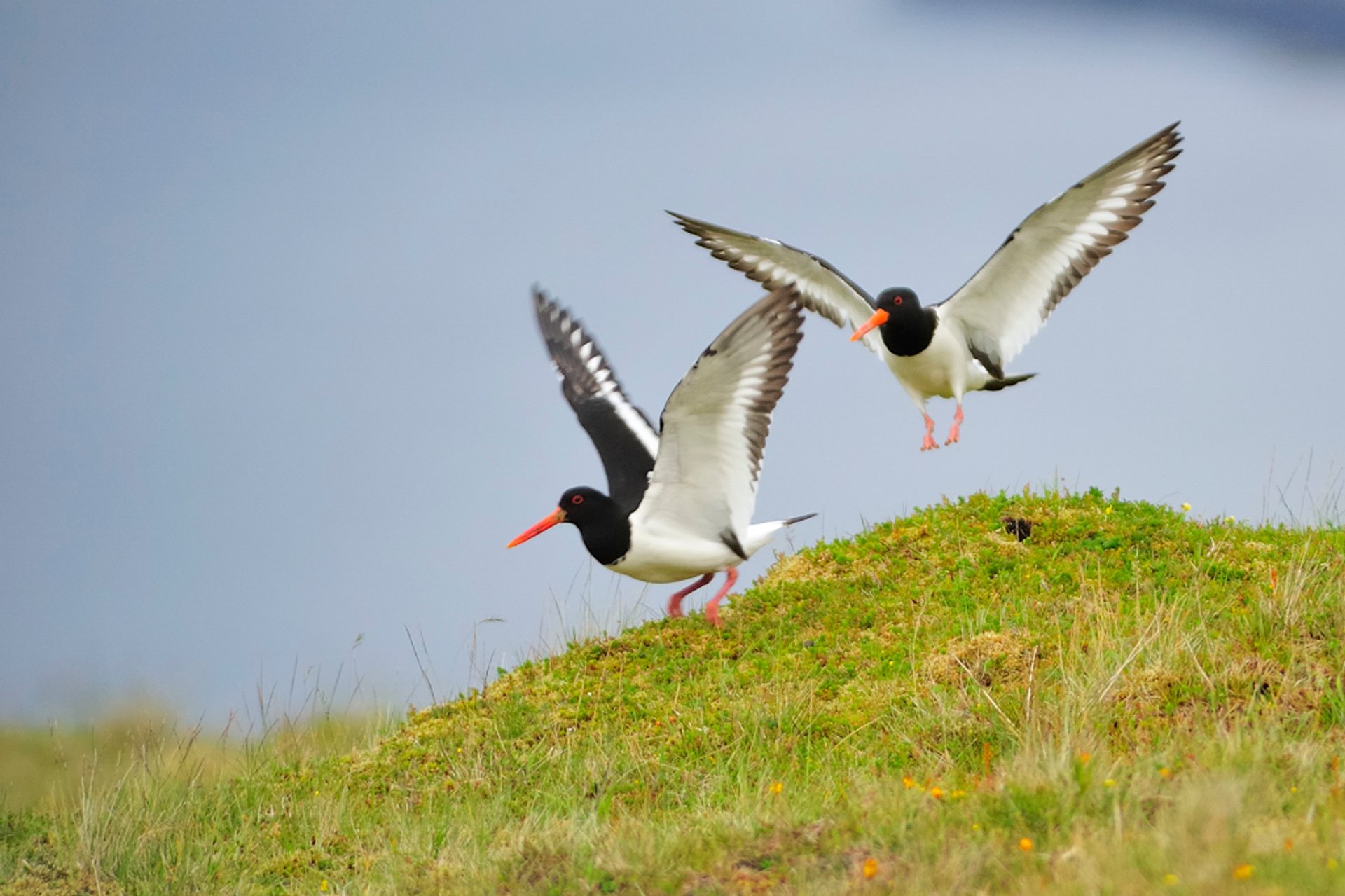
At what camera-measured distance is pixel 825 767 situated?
310 inches

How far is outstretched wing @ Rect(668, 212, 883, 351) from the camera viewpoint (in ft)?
39.3

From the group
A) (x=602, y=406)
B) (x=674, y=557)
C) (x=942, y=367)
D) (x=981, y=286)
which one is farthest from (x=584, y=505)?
(x=981, y=286)

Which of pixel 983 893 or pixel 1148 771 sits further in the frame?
pixel 1148 771

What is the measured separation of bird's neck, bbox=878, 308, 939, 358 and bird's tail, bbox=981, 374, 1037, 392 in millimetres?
1063

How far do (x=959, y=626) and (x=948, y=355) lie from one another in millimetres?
3437

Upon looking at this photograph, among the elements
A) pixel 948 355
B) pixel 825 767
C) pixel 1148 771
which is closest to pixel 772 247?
pixel 948 355

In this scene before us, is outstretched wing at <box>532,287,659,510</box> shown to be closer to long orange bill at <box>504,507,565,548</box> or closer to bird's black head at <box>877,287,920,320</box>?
long orange bill at <box>504,507,565,548</box>

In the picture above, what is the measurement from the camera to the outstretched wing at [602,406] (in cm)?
1078

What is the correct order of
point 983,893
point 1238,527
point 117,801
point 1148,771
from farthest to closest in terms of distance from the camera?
1. point 1238,527
2. point 117,801
3. point 1148,771
4. point 983,893

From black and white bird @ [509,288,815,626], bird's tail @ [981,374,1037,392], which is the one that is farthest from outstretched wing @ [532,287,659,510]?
bird's tail @ [981,374,1037,392]

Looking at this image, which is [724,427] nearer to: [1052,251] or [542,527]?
[542,527]

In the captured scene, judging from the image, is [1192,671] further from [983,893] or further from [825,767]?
[983,893]

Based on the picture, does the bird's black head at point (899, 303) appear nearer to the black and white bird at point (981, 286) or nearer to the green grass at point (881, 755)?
the black and white bird at point (981, 286)

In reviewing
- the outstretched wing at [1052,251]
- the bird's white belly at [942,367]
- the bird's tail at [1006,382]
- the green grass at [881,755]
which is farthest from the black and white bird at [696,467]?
the bird's tail at [1006,382]
